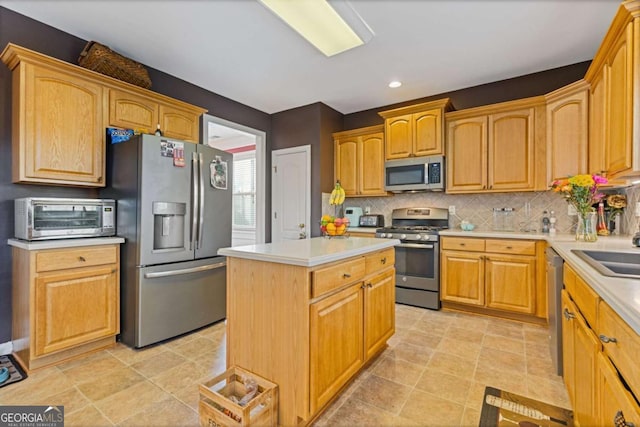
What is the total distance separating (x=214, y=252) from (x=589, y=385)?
2.80 meters

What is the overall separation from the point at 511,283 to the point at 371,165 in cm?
224

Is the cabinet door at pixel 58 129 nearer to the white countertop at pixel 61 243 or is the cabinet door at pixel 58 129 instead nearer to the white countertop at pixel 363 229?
the white countertop at pixel 61 243

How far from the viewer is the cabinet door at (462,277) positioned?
3.22m

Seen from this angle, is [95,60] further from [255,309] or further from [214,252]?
[255,309]

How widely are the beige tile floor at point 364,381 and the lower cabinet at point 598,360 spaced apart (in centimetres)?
53

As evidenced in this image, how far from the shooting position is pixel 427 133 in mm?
3754

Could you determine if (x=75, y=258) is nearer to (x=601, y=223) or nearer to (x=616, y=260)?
(x=616, y=260)

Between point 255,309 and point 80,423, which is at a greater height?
point 255,309

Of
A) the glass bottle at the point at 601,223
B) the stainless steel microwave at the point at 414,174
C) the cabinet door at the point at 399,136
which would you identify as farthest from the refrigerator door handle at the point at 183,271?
the glass bottle at the point at 601,223

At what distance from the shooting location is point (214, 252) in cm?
299

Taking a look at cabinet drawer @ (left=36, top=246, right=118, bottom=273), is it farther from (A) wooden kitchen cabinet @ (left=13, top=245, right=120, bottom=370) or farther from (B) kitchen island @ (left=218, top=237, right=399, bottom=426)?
(B) kitchen island @ (left=218, top=237, right=399, bottom=426)

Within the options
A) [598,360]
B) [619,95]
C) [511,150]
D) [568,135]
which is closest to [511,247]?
[511,150]

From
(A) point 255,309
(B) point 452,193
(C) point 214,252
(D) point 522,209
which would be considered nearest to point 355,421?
(A) point 255,309

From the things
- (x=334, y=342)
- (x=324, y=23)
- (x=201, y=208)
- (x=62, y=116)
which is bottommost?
(x=334, y=342)
